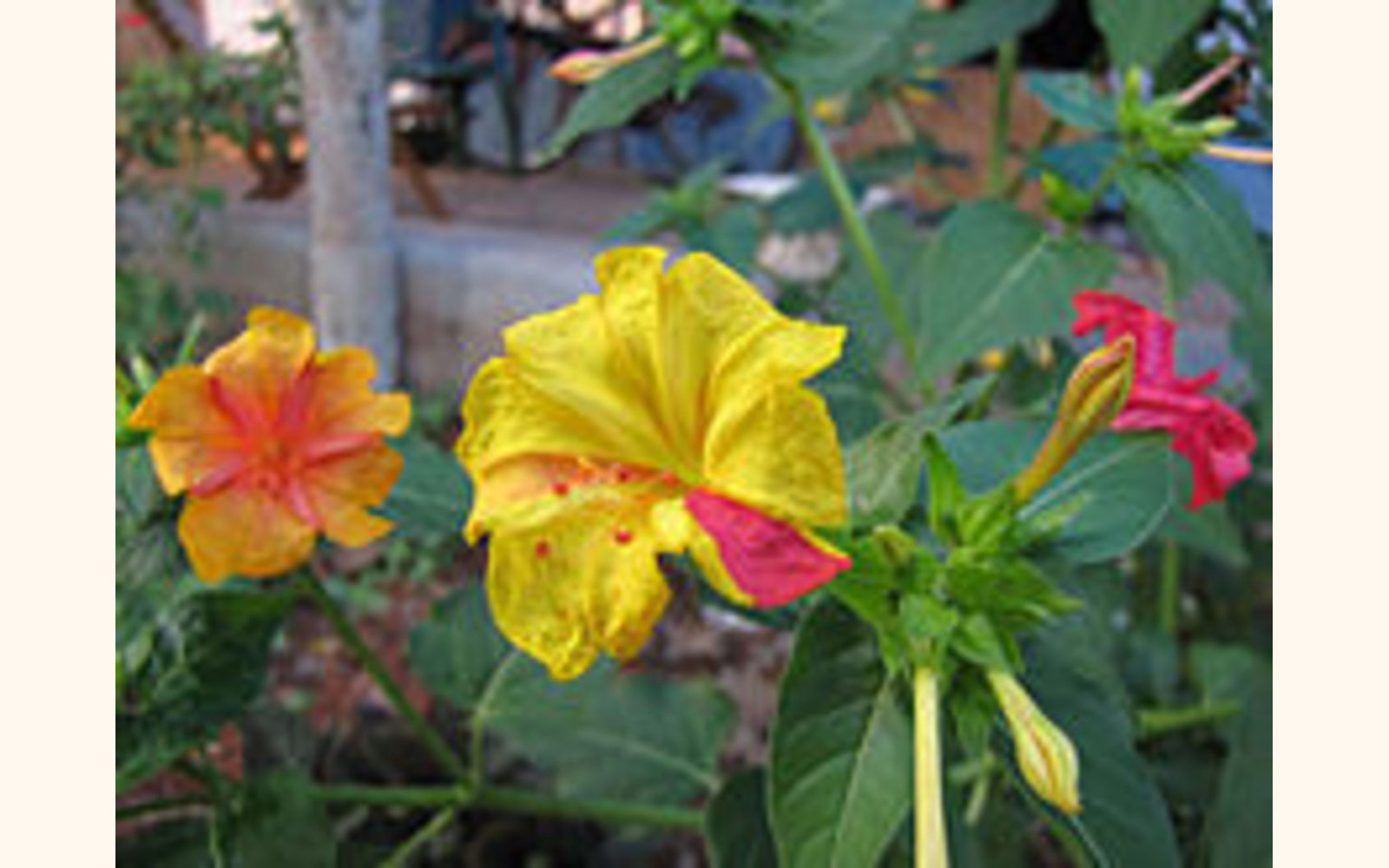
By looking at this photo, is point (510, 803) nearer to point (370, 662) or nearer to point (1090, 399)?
point (370, 662)

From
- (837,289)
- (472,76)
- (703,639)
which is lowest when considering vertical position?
(703,639)

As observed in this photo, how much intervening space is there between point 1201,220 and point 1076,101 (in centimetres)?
16

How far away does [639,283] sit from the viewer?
49 cm

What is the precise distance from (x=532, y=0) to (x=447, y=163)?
69 centimetres

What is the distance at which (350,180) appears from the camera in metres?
2.50

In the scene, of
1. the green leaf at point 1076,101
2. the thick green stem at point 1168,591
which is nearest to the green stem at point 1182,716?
the thick green stem at point 1168,591

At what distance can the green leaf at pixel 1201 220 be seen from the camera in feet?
2.66

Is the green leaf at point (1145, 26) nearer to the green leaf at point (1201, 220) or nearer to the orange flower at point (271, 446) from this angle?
the green leaf at point (1201, 220)

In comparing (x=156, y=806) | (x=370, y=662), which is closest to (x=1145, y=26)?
(x=370, y=662)

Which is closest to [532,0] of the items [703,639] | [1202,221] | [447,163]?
[447,163]

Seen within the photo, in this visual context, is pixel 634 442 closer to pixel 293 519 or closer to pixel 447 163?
pixel 293 519

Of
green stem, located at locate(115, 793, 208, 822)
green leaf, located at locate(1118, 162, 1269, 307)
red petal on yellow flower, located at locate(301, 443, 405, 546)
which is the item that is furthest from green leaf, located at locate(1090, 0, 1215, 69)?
green stem, located at locate(115, 793, 208, 822)

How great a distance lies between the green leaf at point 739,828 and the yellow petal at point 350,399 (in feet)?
1.04

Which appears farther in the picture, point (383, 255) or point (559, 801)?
point (383, 255)
